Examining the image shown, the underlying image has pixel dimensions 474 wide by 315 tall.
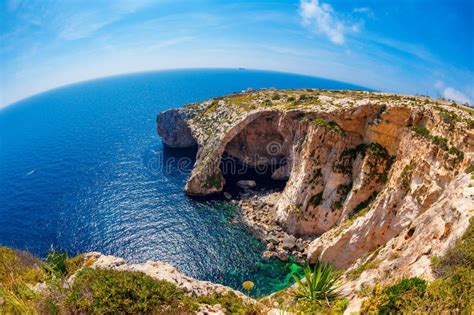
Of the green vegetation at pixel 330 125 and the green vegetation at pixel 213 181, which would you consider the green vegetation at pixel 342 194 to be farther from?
the green vegetation at pixel 213 181

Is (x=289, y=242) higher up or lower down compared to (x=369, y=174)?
lower down

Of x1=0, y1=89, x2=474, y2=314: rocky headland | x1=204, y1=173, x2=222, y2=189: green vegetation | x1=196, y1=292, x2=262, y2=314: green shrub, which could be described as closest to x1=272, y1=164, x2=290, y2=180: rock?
x1=0, y1=89, x2=474, y2=314: rocky headland

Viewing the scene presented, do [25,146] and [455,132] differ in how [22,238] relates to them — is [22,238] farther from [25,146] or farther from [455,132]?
[25,146]

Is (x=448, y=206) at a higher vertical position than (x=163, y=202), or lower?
higher

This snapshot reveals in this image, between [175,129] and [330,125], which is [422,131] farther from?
[175,129]

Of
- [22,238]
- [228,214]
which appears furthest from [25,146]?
[228,214]

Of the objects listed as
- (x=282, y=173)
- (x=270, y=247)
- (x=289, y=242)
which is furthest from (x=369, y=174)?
(x=282, y=173)

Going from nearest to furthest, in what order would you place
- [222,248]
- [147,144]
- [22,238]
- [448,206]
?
1. [448,206]
2. [222,248]
3. [22,238]
4. [147,144]

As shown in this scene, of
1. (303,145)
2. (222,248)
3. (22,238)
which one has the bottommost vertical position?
(22,238)
